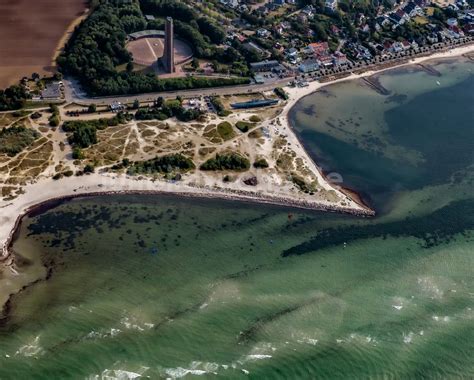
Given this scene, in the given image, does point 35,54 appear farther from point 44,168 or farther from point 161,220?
point 161,220

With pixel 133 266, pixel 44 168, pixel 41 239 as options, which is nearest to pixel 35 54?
pixel 44 168

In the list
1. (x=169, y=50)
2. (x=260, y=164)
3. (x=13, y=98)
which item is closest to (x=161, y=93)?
(x=169, y=50)

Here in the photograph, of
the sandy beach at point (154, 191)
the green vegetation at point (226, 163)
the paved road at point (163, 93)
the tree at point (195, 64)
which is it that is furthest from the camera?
the tree at point (195, 64)

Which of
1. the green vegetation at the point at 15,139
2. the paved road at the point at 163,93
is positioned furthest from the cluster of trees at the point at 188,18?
the green vegetation at the point at 15,139

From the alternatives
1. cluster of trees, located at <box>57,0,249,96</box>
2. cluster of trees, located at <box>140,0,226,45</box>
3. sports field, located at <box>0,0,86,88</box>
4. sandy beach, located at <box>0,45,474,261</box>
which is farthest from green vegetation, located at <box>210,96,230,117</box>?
sports field, located at <box>0,0,86,88</box>

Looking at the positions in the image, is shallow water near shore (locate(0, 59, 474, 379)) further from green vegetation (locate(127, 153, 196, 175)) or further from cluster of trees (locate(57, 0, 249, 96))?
cluster of trees (locate(57, 0, 249, 96))

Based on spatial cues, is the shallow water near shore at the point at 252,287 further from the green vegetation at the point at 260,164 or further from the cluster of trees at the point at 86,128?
the cluster of trees at the point at 86,128

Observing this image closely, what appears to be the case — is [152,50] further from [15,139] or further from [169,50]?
[15,139]
